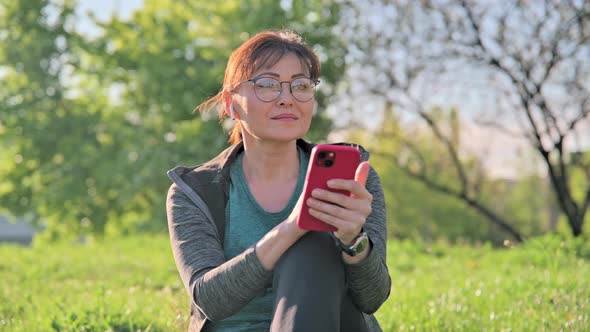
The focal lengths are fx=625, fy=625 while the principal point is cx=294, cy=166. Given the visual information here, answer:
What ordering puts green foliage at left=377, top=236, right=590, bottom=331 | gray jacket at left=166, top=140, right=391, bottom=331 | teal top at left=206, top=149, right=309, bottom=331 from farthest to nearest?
green foliage at left=377, top=236, right=590, bottom=331 → teal top at left=206, top=149, right=309, bottom=331 → gray jacket at left=166, top=140, right=391, bottom=331

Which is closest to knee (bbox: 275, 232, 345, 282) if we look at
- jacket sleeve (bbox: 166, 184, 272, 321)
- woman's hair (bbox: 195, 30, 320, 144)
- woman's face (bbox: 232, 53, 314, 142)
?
jacket sleeve (bbox: 166, 184, 272, 321)

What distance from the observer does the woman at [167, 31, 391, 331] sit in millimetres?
2146

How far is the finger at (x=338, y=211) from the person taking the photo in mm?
2099

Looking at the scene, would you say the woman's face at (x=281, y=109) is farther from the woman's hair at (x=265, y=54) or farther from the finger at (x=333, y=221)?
the finger at (x=333, y=221)

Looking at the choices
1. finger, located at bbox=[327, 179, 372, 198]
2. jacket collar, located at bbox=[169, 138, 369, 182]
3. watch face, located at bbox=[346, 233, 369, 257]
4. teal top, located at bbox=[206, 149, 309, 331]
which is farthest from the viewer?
jacket collar, located at bbox=[169, 138, 369, 182]

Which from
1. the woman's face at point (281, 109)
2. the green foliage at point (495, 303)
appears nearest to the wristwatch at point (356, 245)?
the woman's face at point (281, 109)

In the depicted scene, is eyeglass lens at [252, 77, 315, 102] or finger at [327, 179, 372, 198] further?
eyeglass lens at [252, 77, 315, 102]

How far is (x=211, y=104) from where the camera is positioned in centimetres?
314

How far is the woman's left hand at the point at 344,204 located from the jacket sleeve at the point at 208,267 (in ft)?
1.08

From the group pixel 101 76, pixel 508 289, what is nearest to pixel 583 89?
pixel 508 289

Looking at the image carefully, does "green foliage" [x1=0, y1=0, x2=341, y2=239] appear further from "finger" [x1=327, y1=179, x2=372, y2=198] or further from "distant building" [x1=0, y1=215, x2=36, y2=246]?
"distant building" [x1=0, y1=215, x2=36, y2=246]

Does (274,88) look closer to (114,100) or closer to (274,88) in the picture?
(274,88)

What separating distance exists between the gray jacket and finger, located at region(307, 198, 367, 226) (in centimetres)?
20

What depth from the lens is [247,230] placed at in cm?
269
